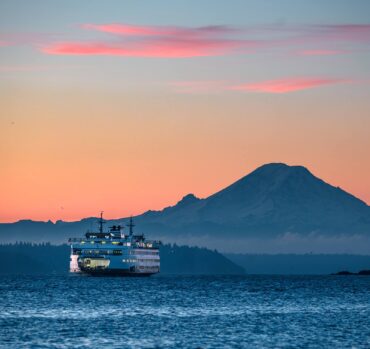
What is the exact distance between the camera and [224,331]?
121750 millimetres

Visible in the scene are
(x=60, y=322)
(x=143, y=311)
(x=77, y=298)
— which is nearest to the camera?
(x=60, y=322)

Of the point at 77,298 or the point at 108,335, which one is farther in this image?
the point at 77,298

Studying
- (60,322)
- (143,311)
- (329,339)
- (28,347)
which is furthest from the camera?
(143,311)

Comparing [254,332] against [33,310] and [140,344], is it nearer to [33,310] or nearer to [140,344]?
[140,344]

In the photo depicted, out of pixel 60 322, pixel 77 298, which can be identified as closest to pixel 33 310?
pixel 60 322

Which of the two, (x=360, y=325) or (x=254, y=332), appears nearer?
(x=254, y=332)

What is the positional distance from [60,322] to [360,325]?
1447 inches

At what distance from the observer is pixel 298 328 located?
417 ft

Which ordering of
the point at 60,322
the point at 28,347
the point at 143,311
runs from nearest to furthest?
the point at 28,347 → the point at 60,322 → the point at 143,311

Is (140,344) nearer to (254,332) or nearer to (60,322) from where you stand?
(254,332)

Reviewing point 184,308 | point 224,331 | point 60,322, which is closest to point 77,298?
point 184,308

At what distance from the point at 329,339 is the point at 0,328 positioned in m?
37.2

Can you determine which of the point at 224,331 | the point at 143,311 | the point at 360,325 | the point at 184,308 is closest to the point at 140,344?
the point at 224,331

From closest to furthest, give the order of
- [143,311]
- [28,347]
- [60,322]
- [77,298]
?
[28,347], [60,322], [143,311], [77,298]
